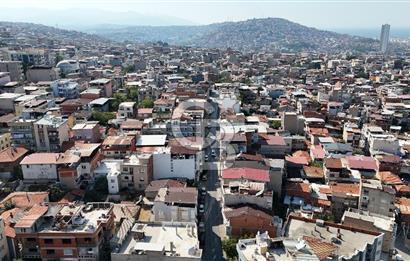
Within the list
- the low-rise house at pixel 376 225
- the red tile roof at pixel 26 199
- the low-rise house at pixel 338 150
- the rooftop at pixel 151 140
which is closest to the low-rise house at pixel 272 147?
the low-rise house at pixel 338 150

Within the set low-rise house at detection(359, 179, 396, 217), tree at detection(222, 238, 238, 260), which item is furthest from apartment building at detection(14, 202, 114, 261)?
low-rise house at detection(359, 179, 396, 217)

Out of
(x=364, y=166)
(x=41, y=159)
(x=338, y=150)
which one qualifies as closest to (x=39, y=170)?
(x=41, y=159)

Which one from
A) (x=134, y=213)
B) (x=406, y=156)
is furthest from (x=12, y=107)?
(x=406, y=156)

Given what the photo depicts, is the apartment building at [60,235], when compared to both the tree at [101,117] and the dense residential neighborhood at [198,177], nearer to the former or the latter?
the dense residential neighborhood at [198,177]

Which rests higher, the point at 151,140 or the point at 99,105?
the point at 99,105

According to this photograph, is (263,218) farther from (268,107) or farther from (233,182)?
(268,107)

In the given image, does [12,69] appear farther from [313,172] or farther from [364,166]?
[364,166]
